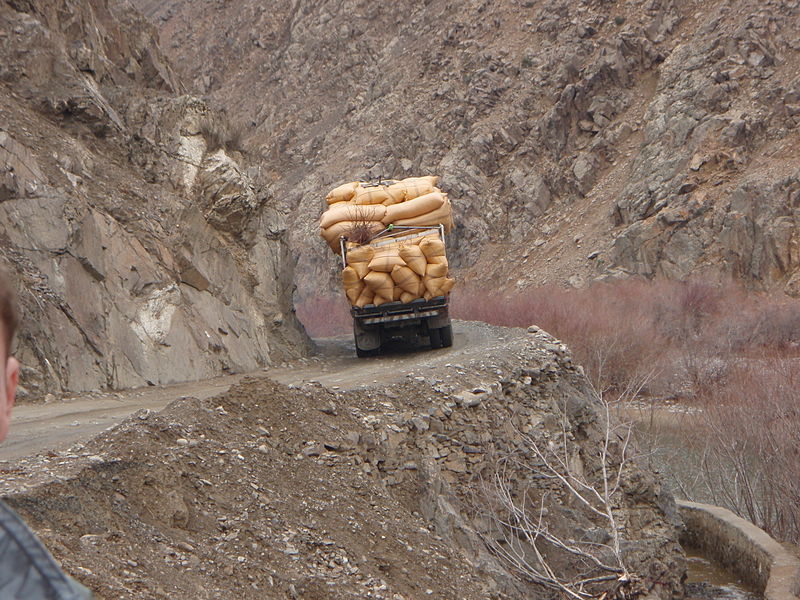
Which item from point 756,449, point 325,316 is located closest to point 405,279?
point 756,449

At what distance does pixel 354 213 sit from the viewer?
17.2m

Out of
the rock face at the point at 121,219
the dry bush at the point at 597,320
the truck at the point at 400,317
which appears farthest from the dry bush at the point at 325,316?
the truck at the point at 400,317

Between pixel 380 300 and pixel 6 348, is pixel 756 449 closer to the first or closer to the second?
pixel 380 300

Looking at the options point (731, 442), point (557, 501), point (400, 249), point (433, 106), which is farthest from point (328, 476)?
point (433, 106)

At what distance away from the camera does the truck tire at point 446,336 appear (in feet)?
61.7

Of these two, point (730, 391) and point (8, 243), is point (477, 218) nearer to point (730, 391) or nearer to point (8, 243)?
point (730, 391)

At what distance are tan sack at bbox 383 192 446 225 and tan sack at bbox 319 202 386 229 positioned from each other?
0.51 feet

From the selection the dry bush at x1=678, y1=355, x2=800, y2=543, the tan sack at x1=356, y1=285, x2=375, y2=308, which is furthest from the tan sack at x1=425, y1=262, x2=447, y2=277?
the dry bush at x1=678, y1=355, x2=800, y2=543

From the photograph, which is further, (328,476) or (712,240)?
(712,240)

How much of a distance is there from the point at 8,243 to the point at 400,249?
684cm

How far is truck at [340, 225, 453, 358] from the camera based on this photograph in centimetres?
1722

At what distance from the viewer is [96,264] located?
1445 cm

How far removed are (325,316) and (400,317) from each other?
2915 cm

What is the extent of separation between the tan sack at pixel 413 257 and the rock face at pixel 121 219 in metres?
3.60
